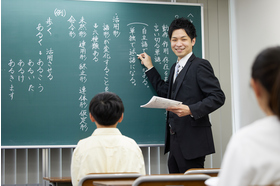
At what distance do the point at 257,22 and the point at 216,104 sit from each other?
3.88 feet

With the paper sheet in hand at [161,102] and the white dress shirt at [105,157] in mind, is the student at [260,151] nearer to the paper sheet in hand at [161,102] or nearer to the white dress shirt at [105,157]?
the white dress shirt at [105,157]

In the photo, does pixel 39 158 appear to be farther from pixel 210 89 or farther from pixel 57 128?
pixel 210 89

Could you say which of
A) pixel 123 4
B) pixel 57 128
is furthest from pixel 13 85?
Answer: pixel 123 4

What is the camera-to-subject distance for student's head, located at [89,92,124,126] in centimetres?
199

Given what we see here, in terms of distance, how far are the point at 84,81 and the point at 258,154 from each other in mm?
2486

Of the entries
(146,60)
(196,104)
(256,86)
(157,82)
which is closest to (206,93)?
(196,104)

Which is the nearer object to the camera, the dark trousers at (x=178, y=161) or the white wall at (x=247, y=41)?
the dark trousers at (x=178, y=161)

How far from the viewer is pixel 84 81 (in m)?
3.21

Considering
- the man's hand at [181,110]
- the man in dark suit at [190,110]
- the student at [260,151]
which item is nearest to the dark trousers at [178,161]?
the man in dark suit at [190,110]

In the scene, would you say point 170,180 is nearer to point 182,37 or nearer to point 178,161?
point 178,161

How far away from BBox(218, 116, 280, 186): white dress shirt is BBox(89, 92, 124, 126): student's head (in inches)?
46.1

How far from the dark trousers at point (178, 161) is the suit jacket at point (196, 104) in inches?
2.2

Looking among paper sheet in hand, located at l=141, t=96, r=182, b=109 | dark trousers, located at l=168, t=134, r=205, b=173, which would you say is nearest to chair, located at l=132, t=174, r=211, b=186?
paper sheet in hand, located at l=141, t=96, r=182, b=109

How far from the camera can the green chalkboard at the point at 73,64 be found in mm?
3088
